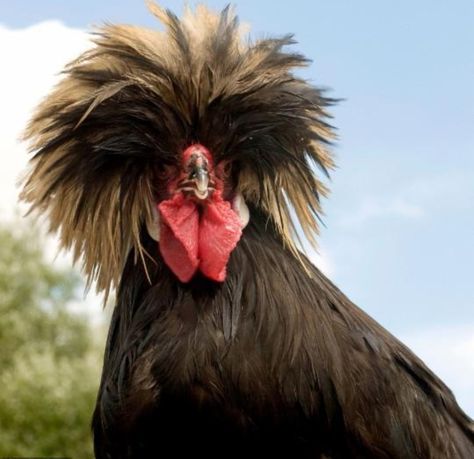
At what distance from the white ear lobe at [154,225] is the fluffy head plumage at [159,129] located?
2 centimetres

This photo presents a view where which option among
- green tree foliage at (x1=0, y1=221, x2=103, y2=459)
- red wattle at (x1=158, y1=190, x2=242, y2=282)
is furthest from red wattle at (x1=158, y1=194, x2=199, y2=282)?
green tree foliage at (x1=0, y1=221, x2=103, y2=459)

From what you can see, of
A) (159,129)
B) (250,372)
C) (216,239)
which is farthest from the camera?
(159,129)

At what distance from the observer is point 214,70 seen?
13.0 feet

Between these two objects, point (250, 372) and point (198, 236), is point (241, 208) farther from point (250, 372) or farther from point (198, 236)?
point (250, 372)

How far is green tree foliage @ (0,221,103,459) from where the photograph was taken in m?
22.0

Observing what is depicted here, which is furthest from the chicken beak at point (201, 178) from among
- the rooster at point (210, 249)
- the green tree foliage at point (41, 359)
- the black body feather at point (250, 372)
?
the green tree foliage at point (41, 359)

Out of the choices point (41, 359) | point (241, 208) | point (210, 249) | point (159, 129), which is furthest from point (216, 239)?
point (41, 359)

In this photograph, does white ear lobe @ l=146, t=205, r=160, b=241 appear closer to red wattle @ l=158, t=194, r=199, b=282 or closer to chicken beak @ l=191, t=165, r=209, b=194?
red wattle @ l=158, t=194, r=199, b=282

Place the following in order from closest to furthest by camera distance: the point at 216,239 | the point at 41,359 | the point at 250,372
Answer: the point at 250,372
the point at 216,239
the point at 41,359

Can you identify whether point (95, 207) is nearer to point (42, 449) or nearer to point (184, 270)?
point (184, 270)

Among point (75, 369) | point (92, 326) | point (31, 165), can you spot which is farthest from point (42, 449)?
point (31, 165)

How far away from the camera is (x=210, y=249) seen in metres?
3.83

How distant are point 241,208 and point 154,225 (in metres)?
0.38

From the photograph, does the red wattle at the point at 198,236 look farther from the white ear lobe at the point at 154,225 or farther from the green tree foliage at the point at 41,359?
the green tree foliage at the point at 41,359
